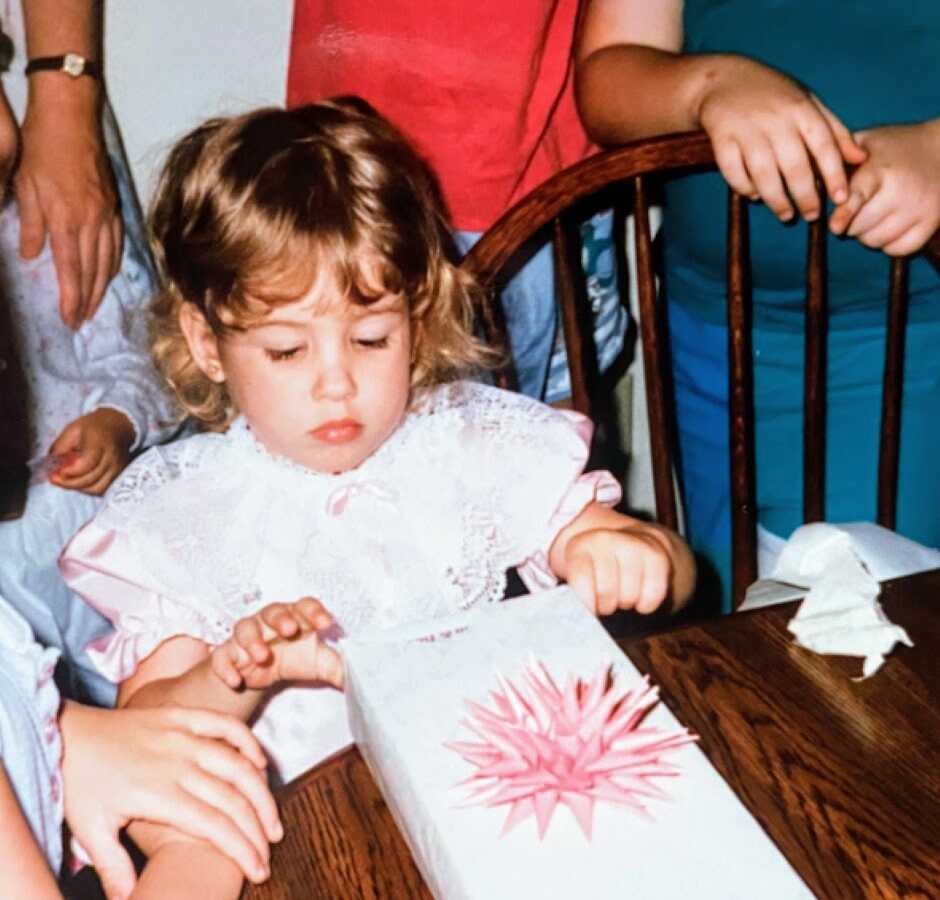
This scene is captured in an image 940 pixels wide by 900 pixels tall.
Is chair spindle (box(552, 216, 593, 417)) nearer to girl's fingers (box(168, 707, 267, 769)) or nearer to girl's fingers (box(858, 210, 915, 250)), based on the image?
girl's fingers (box(858, 210, 915, 250))

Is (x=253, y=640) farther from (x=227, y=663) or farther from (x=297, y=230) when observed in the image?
(x=297, y=230)

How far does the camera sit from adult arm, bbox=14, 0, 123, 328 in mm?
1081

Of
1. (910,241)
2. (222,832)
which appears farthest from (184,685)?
(910,241)

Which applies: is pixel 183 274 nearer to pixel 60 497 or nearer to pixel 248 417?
pixel 248 417

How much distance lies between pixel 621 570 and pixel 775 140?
0.38m

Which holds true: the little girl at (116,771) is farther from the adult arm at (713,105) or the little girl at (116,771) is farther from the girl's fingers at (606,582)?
the adult arm at (713,105)

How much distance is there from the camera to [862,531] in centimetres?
91

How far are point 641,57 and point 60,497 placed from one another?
0.68m

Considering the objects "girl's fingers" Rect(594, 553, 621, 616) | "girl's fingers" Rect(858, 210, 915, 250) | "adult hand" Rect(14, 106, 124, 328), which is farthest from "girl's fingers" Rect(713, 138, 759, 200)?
"adult hand" Rect(14, 106, 124, 328)

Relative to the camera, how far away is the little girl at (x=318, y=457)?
0.94 metres

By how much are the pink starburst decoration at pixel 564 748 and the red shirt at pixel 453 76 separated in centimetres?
72

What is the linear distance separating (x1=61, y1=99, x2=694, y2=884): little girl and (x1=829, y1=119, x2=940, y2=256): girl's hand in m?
0.31

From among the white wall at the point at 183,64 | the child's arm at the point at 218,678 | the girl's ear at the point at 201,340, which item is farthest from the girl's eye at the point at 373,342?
the white wall at the point at 183,64

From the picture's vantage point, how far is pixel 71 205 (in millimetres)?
1093
